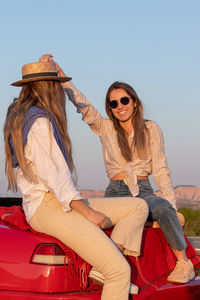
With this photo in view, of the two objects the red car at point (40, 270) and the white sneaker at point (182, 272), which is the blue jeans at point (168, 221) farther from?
the red car at point (40, 270)

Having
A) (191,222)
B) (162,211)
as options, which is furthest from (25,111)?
(191,222)

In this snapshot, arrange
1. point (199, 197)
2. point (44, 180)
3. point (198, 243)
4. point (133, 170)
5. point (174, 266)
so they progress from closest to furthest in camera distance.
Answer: point (44, 180) → point (174, 266) → point (133, 170) → point (198, 243) → point (199, 197)

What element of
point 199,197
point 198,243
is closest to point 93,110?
point 198,243

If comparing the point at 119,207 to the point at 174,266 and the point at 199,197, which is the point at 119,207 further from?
the point at 199,197

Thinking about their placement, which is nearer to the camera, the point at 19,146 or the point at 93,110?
the point at 19,146

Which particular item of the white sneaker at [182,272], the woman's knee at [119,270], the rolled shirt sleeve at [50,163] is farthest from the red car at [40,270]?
the white sneaker at [182,272]

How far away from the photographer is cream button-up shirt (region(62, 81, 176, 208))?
5.91 meters

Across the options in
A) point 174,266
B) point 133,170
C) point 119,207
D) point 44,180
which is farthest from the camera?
point 133,170

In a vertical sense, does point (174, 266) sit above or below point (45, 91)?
below

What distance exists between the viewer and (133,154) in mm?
6039

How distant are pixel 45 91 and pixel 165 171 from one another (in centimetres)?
207

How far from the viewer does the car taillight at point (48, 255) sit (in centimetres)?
397

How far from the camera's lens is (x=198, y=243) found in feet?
43.3

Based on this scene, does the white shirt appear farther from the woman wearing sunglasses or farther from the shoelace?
the woman wearing sunglasses
